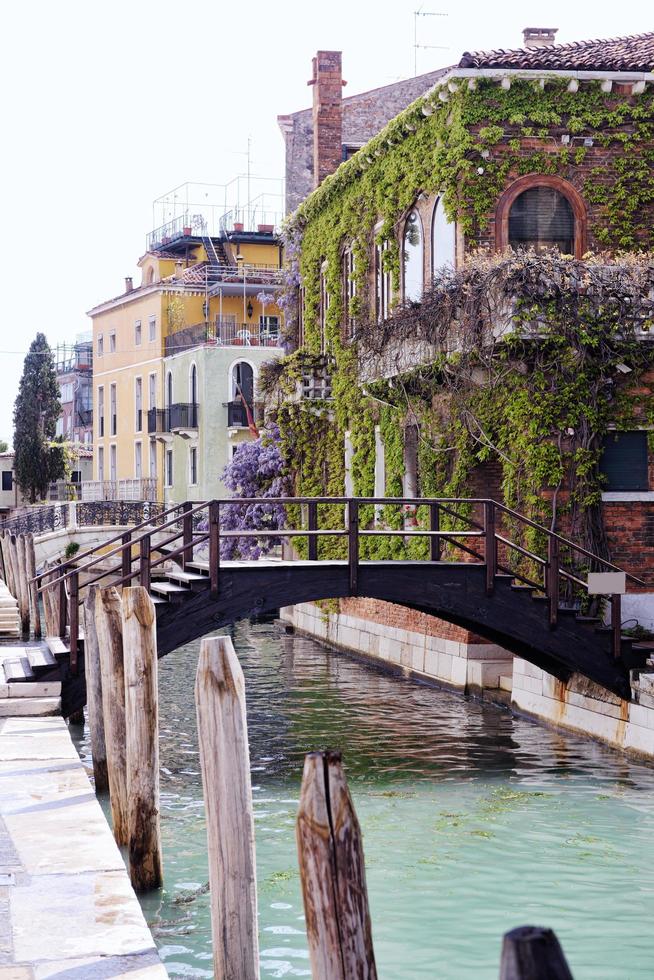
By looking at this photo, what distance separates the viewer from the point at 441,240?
17703 millimetres

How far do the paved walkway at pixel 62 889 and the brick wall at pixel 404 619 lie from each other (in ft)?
29.5

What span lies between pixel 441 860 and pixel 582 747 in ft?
14.1

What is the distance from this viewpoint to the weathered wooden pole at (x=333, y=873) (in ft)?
12.4

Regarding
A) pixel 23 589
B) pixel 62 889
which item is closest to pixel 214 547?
pixel 62 889

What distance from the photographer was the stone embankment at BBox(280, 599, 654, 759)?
43.1 ft

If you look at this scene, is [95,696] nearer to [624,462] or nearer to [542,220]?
[624,462]

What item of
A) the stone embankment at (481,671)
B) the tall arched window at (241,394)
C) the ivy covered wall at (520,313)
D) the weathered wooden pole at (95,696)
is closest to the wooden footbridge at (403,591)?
the stone embankment at (481,671)

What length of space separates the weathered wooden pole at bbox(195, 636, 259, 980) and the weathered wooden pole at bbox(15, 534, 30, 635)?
1511 centimetres

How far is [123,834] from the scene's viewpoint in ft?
29.3

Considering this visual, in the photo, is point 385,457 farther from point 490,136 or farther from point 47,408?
point 47,408

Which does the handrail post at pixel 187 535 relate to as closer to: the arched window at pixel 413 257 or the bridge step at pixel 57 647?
the bridge step at pixel 57 647

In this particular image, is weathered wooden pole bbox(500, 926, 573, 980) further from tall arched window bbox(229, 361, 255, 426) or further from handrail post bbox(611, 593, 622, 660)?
tall arched window bbox(229, 361, 255, 426)

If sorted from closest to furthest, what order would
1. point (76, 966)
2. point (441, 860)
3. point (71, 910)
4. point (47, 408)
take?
1. point (76, 966)
2. point (71, 910)
3. point (441, 860)
4. point (47, 408)

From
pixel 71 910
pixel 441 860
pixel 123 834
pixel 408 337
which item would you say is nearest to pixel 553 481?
pixel 408 337
